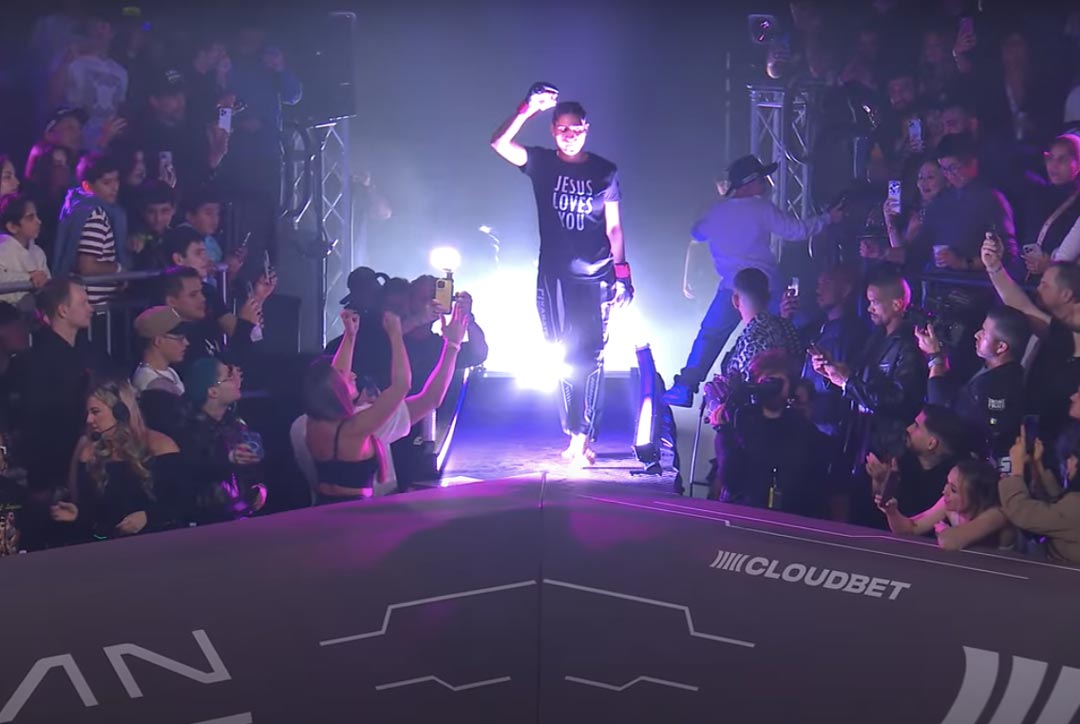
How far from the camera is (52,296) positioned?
390cm

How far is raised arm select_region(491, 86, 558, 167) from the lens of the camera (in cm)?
455

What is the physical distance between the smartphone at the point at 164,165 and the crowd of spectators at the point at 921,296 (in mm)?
2344

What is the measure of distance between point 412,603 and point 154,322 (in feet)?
6.50

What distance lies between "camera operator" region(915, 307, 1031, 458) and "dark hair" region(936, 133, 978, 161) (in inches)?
28.7

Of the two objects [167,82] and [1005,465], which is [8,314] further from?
[1005,465]

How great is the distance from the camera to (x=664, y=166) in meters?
4.59

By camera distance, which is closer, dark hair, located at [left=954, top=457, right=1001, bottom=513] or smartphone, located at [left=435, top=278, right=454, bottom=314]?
dark hair, located at [left=954, top=457, right=1001, bottom=513]

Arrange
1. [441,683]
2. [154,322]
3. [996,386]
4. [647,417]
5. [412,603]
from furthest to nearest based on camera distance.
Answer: [647,417] → [154,322] → [996,386] → [412,603] → [441,683]

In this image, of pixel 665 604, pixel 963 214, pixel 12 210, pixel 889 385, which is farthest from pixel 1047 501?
pixel 12 210

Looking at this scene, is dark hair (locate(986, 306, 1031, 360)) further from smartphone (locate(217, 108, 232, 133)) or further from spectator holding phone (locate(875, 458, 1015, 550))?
smartphone (locate(217, 108, 232, 133))

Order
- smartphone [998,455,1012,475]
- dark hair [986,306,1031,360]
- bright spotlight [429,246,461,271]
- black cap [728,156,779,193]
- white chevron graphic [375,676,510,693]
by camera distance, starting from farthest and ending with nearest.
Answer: black cap [728,156,779,193], bright spotlight [429,246,461,271], smartphone [998,455,1012,475], dark hair [986,306,1031,360], white chevron graphic [375,676,510,693]

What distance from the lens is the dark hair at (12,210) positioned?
3.88 metres

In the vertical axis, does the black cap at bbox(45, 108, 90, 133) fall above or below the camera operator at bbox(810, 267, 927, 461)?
above

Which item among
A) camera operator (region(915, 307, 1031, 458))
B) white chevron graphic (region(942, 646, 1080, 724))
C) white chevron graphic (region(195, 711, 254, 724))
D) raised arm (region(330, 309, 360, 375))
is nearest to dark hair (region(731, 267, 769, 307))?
camera operator (region(915, 307, 1031, 458))
